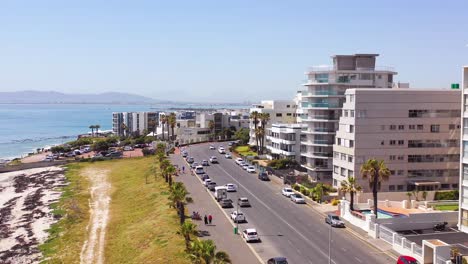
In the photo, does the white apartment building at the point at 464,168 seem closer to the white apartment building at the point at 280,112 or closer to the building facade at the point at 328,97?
the building facade at the point at 328,97

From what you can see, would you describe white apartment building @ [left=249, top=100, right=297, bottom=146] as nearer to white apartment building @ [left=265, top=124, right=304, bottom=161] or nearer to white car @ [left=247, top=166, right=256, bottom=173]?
white apartment building @ [left=265, top=124, right=304, bottom=161]

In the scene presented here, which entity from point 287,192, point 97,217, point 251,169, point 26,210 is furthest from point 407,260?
point 26,210

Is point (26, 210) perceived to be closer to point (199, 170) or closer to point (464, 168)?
point (199, 170)

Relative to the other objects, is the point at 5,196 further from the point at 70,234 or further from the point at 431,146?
the point at 431,146

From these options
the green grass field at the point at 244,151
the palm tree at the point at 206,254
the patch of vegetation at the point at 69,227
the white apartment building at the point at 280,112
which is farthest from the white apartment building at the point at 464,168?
the white apartment building at the point at 280,112

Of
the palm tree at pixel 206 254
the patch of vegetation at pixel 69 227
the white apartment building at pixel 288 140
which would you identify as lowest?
the patch of vegetation at pixel 69 227

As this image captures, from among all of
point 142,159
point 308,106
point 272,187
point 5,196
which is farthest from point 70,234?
point 142,159
